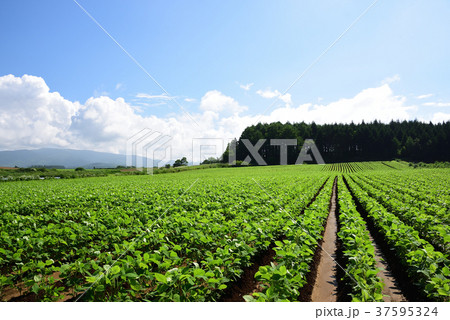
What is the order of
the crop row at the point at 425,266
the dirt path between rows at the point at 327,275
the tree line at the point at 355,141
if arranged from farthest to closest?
the tree line at the point at 355,141 → the dirt path between rows at the point at 327,275 → the crop row at the point at 425,266

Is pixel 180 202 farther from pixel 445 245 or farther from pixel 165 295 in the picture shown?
pixel 445 245

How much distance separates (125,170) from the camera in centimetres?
5688

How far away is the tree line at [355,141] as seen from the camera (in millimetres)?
83812

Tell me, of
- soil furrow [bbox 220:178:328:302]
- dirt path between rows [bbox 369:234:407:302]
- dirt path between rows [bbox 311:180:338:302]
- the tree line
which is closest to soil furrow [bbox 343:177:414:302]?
dirt path between rows [bbox 369:234:407:302]

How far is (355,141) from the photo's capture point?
311 ft

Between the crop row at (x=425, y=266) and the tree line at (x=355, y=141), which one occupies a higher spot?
the tree line at (x=355, y=141)

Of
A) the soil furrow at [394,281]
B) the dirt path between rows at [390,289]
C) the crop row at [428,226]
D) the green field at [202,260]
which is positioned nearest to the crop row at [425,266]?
the green field at [202,260]

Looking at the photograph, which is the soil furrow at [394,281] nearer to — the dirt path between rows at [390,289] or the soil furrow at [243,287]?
the dirt path between rows at [390,289]

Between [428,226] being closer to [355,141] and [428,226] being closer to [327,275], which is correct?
[327,275]

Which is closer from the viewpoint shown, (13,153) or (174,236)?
(174,236)

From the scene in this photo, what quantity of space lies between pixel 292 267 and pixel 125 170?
58313 millimetres

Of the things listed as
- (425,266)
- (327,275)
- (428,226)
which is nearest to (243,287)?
(327,275)

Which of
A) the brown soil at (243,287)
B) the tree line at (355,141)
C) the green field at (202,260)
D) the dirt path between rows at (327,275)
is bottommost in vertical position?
the dirt path between rows at (327,275)
